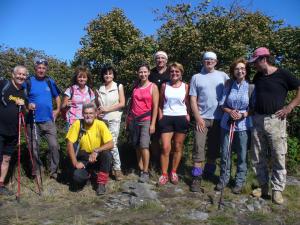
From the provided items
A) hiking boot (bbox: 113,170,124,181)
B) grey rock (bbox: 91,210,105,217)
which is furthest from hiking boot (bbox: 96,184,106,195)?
grey rock (bbox: 91,210,105,217)

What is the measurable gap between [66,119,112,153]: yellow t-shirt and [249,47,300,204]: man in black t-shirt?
2383 millimetres

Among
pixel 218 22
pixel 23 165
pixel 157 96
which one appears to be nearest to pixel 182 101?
pixel 157 96

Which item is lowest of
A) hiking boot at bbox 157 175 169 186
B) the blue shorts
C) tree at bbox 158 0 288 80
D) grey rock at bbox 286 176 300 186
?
grey rock at bbox 286 176 300 186

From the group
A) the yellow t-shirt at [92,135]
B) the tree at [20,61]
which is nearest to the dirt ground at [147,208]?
the yellow t-shirt at [92,135]

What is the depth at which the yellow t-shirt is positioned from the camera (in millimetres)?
5922

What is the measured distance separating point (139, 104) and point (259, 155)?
7.03 feet

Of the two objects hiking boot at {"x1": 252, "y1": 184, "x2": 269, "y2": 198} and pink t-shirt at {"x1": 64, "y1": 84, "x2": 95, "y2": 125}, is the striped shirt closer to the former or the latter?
hiking boot at {"x1": 252, "y1": 184, "x2": 269, "y2": 198}

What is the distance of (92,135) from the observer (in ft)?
19.7

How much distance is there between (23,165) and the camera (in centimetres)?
662

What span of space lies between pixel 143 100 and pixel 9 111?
217cm

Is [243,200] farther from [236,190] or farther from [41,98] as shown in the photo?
[41,98]

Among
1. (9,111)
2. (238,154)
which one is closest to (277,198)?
(238,154)

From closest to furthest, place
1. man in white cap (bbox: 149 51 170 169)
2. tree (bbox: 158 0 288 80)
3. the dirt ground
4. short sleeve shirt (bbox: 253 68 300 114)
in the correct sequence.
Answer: the dirt ground → short sleeve shirt (bbox: 253 68 300 114) → man in white cap (bbox: 149 51 170 169) → tree (bbox: 158 0 288 80)

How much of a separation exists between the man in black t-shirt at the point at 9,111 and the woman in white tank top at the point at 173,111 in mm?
2297
